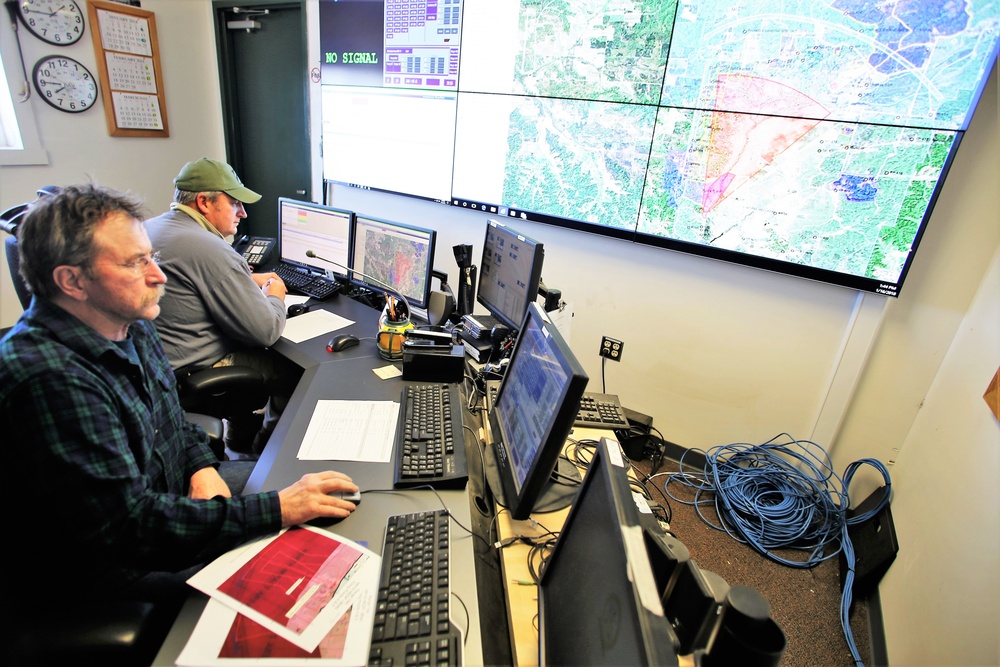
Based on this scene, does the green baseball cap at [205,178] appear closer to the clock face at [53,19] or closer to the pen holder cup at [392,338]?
the pen holder cup at [392,338]

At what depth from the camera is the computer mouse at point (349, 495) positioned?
1.13 metres

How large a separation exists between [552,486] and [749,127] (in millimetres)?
1782

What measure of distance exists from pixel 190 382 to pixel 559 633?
1594mm

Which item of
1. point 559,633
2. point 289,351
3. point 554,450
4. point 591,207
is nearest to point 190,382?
point 289,351

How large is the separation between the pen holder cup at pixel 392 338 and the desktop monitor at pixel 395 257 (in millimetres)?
404

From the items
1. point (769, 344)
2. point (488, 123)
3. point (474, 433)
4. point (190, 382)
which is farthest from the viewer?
point (488, 123)

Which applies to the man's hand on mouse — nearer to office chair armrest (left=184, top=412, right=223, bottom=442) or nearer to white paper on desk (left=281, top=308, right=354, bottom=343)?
office chair armrest (left=184, top=412, right=223, bottom=442)

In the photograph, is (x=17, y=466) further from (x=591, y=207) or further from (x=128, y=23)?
(x=128, y=23)

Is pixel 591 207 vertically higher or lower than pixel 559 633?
higher

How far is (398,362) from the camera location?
1.86m

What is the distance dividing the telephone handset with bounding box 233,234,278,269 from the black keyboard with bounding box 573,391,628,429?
2109 millimetres

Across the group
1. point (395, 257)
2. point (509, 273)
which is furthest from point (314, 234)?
point (509, 273)

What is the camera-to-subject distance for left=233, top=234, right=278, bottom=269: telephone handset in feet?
9.41

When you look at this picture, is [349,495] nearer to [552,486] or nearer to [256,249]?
[552,486]
